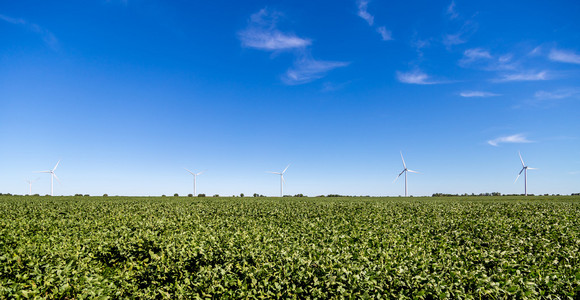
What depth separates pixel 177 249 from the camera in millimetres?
17266

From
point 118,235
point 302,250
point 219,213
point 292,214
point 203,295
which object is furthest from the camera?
point 219,213

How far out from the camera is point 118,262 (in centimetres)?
1805

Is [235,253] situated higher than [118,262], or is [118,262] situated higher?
[235,253]

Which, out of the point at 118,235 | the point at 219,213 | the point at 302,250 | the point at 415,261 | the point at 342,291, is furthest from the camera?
the point at 219,213

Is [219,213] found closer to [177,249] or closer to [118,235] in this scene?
[118,235]

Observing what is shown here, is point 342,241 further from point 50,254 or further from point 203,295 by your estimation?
point 50,254

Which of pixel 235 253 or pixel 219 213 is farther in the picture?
Result: pixel 219 213

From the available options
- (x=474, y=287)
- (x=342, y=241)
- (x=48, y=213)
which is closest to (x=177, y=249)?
(x=342, y=241)

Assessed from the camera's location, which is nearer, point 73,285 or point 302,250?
point 73,285

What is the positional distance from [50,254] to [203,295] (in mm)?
9265

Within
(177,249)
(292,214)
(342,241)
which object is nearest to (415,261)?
(342,241)

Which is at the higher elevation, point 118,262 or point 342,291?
point 342,291

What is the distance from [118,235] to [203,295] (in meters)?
14.1

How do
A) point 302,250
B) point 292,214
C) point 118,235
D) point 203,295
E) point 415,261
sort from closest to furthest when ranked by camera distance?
point 203,295 < point 415,261 < point 302,250 < point 118,235 < point 292,214
